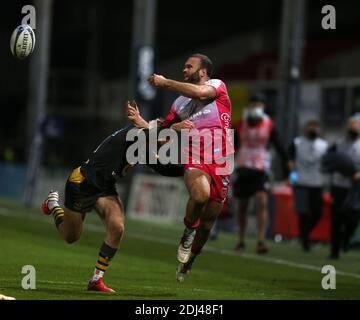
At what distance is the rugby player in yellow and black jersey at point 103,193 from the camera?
13289 mm

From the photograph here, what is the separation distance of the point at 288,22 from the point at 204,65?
1474 centimetres

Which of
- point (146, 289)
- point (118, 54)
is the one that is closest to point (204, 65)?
point (146, 289)

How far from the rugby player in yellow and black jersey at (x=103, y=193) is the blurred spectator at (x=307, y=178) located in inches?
370

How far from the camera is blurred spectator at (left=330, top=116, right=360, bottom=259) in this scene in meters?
20.7

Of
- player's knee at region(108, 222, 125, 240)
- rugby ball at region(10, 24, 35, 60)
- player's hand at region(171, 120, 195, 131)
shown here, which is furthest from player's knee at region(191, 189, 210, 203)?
rugby ball at region(10, 24, 35, 60)

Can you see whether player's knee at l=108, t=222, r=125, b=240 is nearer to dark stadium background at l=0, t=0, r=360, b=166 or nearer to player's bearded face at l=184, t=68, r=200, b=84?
player's bearded face at l=184, t=68, r=200, b=84

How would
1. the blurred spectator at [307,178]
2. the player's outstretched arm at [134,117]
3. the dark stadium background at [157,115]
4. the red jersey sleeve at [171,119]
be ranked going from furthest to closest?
the blurred spectator at [307,178]
the dark stadium background at [157,115]
the red jersey sleeve at [171,119]
the player's outstretched arm at [134,117]

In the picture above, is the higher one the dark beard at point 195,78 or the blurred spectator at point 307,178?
the blurred spectator at point 307,178

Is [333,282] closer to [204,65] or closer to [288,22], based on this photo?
[204,65]

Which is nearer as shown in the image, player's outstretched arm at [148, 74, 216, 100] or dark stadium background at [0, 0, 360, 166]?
player's outstretched arm at [148, 74, 216, 100]

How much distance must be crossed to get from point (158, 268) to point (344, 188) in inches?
191

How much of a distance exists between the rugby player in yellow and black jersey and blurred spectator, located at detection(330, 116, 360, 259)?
25.6ft

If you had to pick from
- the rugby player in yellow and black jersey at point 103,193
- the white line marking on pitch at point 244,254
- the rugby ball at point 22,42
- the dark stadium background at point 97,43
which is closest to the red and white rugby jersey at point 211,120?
the rugby player in yellow and black jersey at point 103,193

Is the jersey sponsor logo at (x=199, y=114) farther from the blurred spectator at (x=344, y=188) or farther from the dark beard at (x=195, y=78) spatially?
the blurred spectator at (x=344, y=188)
